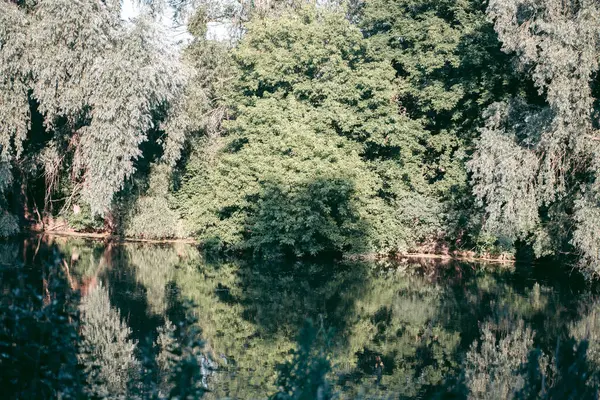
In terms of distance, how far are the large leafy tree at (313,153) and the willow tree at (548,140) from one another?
4903 millimetres

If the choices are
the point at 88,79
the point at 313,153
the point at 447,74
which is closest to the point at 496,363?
the point at 313,153

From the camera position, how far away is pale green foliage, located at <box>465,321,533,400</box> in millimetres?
10766

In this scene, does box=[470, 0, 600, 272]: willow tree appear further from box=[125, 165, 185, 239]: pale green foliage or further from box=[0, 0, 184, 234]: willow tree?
box=[125, 165, 185, 239]: pale green foliage

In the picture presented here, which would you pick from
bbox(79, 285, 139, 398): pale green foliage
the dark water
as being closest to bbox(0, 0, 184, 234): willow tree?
the dark water

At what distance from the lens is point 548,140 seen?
78.2 ft

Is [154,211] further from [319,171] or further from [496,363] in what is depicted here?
[496,363]

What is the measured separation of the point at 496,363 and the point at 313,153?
1707 cm

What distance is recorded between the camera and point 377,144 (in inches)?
1244

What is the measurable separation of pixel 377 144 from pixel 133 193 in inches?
481

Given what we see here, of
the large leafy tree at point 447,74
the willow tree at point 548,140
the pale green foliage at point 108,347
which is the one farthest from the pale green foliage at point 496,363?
the large leafy tree at point 447,74

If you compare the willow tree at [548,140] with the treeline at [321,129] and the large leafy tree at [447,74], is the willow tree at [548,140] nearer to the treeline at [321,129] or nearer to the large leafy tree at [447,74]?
the treeline at [321,129]

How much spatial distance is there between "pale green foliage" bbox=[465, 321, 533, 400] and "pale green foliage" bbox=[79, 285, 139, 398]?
17.6 feet

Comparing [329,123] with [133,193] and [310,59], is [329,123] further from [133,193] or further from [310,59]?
[133,193]

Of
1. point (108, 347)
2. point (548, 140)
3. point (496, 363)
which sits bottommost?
point (108, 347)
